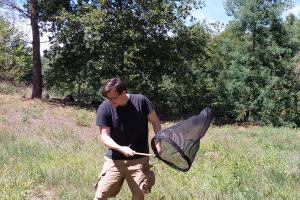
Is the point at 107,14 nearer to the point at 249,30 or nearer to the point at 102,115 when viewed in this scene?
the point at 249,30

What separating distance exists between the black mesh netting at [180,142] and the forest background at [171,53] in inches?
638

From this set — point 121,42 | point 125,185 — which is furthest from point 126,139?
point 121,42

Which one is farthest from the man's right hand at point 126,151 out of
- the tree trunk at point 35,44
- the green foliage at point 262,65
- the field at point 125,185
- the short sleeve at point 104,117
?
the green foliage at point 262,65

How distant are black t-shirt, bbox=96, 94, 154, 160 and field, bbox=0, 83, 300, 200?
163 centimetres

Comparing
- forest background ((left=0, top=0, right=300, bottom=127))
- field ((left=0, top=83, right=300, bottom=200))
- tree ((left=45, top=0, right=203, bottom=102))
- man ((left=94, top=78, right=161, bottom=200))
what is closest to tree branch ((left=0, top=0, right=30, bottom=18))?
forest background ((left=0, top=0, right=300, bottom=127))

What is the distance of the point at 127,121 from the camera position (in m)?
5.25

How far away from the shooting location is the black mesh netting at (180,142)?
16.8 ft

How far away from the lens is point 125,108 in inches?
207

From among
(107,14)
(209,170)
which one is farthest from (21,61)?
(209,170)

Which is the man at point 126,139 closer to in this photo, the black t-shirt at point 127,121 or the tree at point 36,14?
the black t-shirt at point 127,121

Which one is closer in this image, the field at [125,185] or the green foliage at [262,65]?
the field at [125,185]

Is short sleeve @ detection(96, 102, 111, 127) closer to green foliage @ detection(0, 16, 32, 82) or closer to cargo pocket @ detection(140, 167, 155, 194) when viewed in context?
cargo pocket @ detection(140, 167, 155, 194)

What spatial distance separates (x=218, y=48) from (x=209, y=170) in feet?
63.2

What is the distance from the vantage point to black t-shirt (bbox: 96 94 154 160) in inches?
206
